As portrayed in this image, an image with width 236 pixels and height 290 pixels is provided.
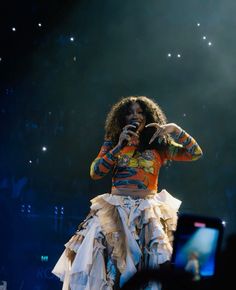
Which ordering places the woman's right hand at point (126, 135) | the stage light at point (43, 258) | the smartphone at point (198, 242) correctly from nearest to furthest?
1. the smartphone at point (198, 242)
2. the woman's right hand at point (126, 135)
3. the stage light at point (43, 258)

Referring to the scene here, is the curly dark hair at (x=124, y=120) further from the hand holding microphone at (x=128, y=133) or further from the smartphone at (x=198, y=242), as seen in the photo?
the smartphone at (x=198, y=242)

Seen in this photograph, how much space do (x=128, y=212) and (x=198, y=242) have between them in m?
1.58

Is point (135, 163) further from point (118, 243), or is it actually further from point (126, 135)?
point (118, 243)

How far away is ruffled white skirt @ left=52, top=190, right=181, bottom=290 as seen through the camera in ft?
6.91

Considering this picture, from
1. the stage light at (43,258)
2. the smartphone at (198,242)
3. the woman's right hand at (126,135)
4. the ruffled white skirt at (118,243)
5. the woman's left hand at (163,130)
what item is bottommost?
the stage light at (43,258)

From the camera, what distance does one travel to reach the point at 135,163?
2.36 meters

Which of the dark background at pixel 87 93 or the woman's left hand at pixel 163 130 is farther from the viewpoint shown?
the dark background at pixel 87 93

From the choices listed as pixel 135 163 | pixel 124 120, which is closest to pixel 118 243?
pixel 135 163

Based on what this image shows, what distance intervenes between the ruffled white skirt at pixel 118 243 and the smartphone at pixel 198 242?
1.43 metres

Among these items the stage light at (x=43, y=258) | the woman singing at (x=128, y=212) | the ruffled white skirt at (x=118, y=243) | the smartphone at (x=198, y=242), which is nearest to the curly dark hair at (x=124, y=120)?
the woman singing at (x=128, y=212)

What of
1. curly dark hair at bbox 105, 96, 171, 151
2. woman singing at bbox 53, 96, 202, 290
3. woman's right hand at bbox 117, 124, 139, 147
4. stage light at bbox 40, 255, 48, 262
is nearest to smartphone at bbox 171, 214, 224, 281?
woman singing at bbox 53, 96, 202, 290

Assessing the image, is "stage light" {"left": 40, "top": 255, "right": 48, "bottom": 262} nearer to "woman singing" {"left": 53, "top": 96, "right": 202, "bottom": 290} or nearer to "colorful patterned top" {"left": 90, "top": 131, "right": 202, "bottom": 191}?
"woman singing" {"left": 53, "top": 96, "right": 202, "bottom": 290}

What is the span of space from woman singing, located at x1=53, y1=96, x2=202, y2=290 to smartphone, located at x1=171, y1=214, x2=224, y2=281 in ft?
4.45

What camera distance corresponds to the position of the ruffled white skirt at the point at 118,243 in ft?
6.91
